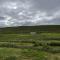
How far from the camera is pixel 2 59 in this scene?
17781 millimetres

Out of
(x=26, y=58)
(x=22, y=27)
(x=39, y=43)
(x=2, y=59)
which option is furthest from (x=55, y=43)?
(x=22, y=27)

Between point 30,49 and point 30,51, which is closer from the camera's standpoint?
→ point 30,51

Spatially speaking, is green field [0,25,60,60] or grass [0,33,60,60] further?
green field [0,25,60,60]

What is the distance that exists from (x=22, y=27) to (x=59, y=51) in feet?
314

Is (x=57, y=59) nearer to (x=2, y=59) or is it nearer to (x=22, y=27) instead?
(x=2, y=59)

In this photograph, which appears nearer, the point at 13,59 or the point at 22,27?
the point at 13,59

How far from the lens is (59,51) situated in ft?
84.9

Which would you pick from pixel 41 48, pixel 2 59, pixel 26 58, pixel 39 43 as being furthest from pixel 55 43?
pixel 2 59

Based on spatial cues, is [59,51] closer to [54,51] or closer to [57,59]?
[54,51]

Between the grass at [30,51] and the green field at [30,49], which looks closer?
the grass at [30,51]

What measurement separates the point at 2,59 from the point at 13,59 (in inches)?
50.6

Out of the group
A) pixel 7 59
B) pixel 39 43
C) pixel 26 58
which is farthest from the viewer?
pixel 39 43

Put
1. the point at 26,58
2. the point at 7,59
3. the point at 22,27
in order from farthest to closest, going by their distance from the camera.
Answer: the point at 22,27, the point at 26,58, the point at 7,59

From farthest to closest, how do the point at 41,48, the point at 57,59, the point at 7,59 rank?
the point at 41,48
the point at 57,59
the point at 7,59
